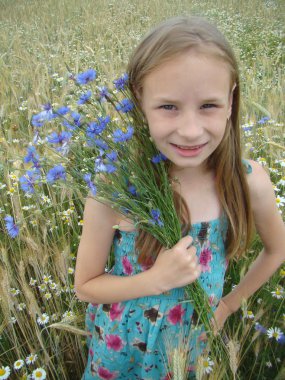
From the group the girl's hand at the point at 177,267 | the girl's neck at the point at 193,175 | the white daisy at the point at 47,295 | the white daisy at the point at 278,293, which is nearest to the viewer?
the girl's hand at the point at 177,267

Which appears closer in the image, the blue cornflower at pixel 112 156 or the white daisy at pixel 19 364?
the blue cornflower at pixel 112 156

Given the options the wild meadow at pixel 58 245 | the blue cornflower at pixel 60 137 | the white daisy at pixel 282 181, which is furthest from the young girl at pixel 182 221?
the white daisy at pixel 282 181

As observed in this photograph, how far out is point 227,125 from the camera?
1.15 meters

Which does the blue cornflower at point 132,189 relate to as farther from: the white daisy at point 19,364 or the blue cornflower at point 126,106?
the white daisy at point 19,364

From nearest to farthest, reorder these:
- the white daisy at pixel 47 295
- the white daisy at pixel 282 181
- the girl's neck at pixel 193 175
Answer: the girl's neck at pixel 193 175, the white daisy at pixel 47 295, the white daisy at pixel 282 181

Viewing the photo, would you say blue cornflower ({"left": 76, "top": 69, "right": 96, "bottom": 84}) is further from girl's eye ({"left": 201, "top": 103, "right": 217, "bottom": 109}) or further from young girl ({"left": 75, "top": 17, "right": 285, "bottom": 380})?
girl's eye ({"left": 201, "top": 103, "right": 217, "bottom": 109})

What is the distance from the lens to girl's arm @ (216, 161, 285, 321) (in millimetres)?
1176

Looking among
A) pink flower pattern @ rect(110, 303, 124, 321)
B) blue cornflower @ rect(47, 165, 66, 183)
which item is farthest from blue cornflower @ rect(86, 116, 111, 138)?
pink flower pattern @ rect(110, 303, 124, 321)

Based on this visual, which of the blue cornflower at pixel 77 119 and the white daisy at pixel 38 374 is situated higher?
the blue cornflower at pixel 77 119

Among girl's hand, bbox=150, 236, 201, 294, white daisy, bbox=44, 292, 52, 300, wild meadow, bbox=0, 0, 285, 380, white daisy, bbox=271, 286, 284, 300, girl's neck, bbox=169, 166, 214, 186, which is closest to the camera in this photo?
girl's hand, bbox=150, 236, 201, 294

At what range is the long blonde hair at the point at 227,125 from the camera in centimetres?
93

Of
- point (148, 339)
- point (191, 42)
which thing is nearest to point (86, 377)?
point (148, 339)

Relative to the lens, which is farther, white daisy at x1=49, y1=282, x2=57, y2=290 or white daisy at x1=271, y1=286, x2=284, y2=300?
white daisy at x1=49, y1=282, x2=57, y2=290

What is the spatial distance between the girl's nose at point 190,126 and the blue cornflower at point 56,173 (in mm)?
283
